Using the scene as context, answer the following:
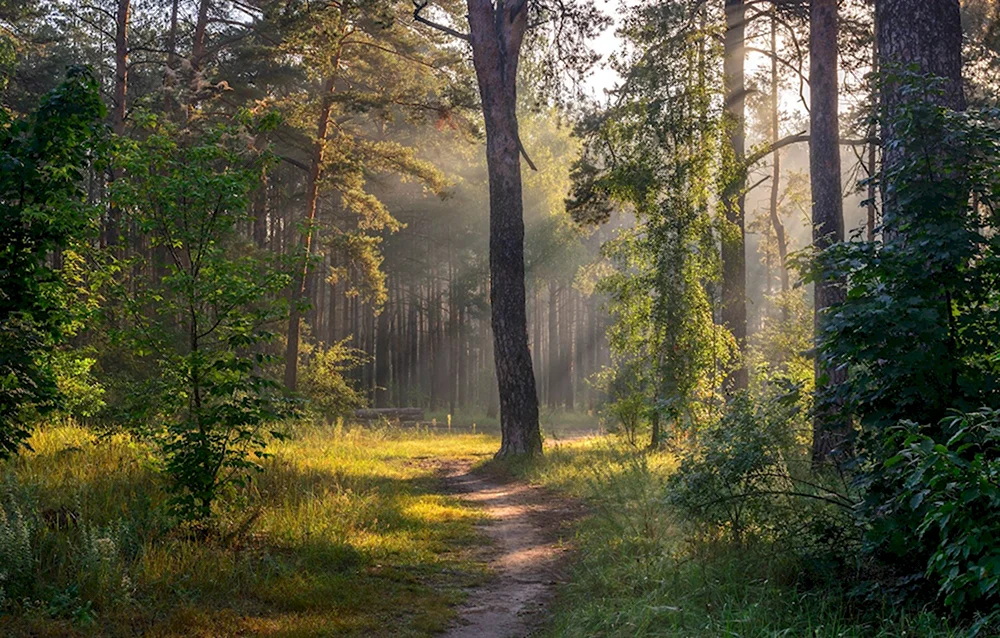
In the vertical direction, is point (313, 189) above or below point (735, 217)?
above

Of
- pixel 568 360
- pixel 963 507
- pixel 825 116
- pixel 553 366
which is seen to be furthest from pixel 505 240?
pixel 553 366

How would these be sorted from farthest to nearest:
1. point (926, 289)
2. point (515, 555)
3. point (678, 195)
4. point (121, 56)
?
point (121, 56)
point (678, 195)
point (515, 555)
point (926, 289)

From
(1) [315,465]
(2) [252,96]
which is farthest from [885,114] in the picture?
(2) [252,96]

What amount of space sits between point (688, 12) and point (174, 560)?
47.3 ft

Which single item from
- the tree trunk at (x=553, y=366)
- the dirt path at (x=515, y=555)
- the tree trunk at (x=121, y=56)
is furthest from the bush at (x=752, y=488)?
the tree trunk at (x=553, y=366)

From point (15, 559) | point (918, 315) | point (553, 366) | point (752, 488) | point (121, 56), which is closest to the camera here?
point (918, 315)

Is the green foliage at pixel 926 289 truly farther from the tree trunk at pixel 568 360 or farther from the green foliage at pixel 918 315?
the tree trunk at pixel 568 360

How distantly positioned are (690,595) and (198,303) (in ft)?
Answer: 16.2

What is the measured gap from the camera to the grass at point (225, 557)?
532cm

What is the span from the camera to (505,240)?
15391mm

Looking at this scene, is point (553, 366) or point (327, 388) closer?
point (327, 388)

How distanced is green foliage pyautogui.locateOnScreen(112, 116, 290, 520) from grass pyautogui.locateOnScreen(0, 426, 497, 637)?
63cm

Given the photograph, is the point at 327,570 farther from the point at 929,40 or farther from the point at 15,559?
the point at 929,40

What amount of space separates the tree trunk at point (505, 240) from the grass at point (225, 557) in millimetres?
4954
